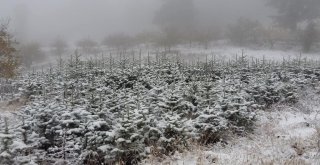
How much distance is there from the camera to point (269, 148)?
7535 mm

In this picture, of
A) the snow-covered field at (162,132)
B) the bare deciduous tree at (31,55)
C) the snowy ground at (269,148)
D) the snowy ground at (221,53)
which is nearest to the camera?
the snowy ground at (269,148)

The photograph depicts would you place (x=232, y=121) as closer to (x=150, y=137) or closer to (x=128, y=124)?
(x=150, y=137)

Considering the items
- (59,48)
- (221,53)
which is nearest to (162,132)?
(221,53)

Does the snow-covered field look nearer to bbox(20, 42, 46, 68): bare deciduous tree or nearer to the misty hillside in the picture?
the misty hillside

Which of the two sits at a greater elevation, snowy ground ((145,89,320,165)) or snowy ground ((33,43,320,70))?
snowy ground ((33,43,320,70))

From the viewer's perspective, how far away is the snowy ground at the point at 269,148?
6629 millimetres

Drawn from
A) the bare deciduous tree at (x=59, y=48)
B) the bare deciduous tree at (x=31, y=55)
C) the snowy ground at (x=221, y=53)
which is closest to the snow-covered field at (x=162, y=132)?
the snowy ground at (x=221, y=53)

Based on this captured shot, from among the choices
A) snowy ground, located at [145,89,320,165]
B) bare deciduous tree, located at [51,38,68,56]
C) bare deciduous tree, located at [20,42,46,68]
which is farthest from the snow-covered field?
bare deciduous tree, located at [51,38,68,56]

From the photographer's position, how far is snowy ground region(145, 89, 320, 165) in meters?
6.63

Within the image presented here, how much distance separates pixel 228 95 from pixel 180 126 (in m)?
2.90

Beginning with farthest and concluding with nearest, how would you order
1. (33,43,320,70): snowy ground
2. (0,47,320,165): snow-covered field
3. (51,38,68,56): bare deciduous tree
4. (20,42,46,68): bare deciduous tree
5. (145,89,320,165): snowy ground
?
(51,38,68,56): bare deciduous tree < (20,42,46,68): bare deciduous tree < (33,43,320,70): snowy ground < (0,47,320,165): snow-covered field < (145,89,320,165): snowy ground

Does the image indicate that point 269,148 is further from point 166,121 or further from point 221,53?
point 221,53

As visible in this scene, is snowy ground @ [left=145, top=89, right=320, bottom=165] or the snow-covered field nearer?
snowy ground @ [left=145, top=89, right=320, bottom=165]

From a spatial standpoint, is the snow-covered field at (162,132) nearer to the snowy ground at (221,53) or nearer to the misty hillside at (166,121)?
the misty hillside at (166,121)
